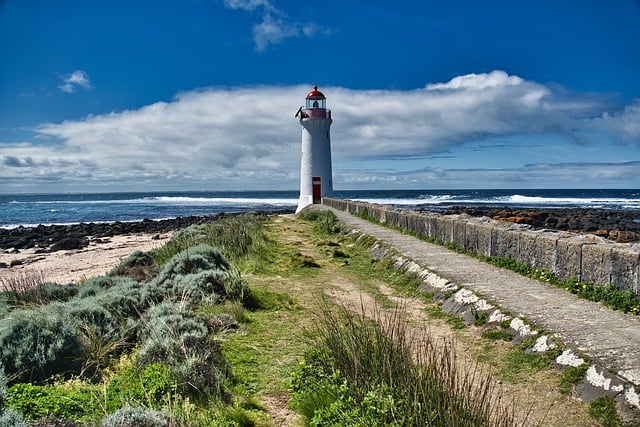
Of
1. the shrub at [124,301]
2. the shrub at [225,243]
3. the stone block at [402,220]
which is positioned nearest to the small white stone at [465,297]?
the shrub at [124,301]

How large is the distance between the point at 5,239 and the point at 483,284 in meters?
23.5

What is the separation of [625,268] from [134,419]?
15.0 ft

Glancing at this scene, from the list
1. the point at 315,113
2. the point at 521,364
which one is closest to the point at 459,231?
the point at 521,364

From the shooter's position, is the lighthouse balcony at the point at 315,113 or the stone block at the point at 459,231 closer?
the stone block at the point at 459,231

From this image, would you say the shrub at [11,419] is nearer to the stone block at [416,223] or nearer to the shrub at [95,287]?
the shrub at [95,287]

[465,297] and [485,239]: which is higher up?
[485,239]

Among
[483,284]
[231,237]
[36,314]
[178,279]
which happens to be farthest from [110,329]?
[231,237]

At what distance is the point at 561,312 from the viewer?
4.59 metres

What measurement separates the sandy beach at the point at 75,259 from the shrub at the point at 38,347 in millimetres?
7303

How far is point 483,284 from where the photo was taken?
5930mm

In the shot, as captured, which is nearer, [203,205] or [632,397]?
[632,397]

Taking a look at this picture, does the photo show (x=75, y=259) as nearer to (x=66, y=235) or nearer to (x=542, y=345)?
(x=66, y=235)

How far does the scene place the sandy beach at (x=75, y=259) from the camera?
41.4ft

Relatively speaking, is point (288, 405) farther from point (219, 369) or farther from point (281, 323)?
point (281, 323)
